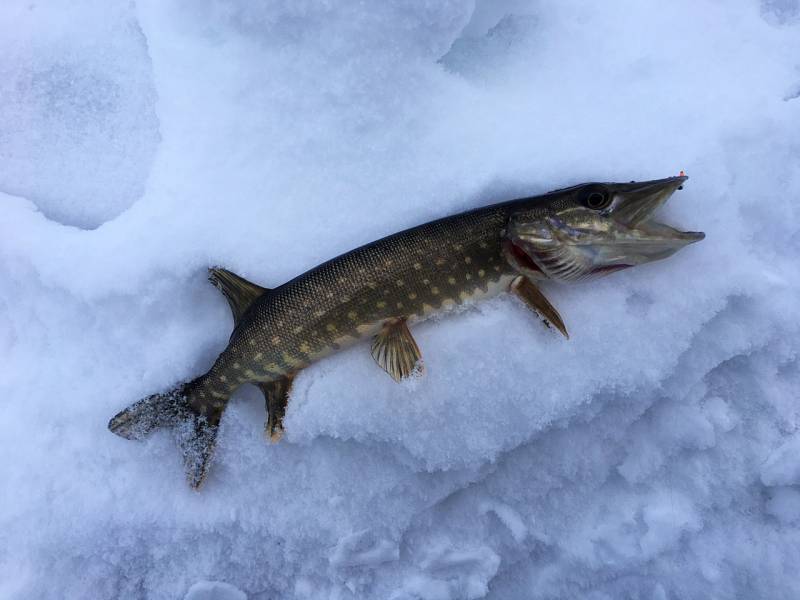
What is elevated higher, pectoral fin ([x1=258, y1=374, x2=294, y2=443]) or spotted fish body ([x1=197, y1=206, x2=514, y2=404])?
spotted fish body ([x1=197, y1=206, x2=514, y2=404])

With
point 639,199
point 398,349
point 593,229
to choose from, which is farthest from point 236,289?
point 639,199

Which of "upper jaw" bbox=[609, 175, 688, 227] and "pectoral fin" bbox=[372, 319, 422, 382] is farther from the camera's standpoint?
"pectoral fin" bbox=[372, 319, 422, 382]

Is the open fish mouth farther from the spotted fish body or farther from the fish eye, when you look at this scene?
the spotted fish body

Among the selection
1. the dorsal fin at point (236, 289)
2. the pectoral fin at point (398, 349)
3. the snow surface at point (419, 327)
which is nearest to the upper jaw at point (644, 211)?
the snow surface at point (419, 327)

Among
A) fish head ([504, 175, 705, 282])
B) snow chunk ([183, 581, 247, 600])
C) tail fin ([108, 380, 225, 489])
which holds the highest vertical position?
fish head ([504, 175, 705, 282])

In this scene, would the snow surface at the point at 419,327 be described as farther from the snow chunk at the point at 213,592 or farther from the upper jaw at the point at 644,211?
the upper jaw at the point at 644,211

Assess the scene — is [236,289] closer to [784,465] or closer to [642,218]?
[642,218]

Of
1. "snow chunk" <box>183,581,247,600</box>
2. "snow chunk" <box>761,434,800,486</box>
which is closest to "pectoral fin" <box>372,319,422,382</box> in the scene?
"snow chunk" <box>183,581,247,600</box>
